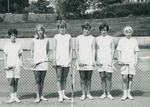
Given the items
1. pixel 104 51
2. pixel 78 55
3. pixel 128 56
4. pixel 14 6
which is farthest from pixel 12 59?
pixel 14 6

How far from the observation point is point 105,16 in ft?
115

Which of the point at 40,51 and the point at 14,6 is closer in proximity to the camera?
the point at 40,51

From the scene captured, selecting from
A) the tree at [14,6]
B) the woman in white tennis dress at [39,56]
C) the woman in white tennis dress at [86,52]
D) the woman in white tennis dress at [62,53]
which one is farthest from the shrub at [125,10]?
the tree at [14,6]

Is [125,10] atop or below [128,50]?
atop

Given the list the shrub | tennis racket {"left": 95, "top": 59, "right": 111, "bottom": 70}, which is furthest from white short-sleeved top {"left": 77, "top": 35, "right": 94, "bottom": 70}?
the shrub

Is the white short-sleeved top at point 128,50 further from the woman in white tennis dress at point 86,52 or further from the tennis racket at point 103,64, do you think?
the woman in white tennis dress at point 86,52

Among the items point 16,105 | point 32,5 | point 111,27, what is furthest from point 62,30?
point 32,5

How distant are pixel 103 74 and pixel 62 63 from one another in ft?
2.95

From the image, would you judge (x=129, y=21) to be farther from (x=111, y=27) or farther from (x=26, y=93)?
(x=26, y=93)

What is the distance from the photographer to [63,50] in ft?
24.0

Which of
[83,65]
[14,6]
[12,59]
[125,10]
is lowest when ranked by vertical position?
[83,65]

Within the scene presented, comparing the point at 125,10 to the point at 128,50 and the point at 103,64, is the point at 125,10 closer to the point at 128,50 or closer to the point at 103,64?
the point at 128,50

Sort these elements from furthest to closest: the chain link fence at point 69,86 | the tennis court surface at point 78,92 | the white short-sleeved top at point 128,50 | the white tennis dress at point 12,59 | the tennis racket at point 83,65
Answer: the chain link fence at point 69,86, the white short-sleeved top at point 128,50, the tennis racket at point 83,65, the white tennis dress at point 12,59, the tennis court surface at point 78,92

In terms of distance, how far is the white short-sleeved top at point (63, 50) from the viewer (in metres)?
7.30
